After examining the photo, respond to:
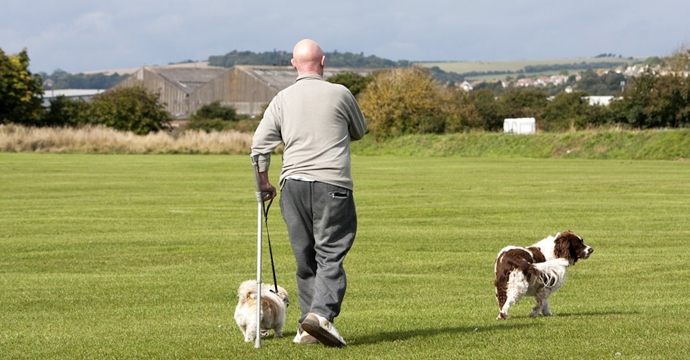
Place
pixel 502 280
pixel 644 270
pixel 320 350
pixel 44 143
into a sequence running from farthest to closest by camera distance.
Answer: pixel 44 143 → pixel 644 270 → pixel 502 280 → pixel 320 350

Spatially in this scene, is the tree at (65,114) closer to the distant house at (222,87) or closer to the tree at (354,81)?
the tree at (354,81)

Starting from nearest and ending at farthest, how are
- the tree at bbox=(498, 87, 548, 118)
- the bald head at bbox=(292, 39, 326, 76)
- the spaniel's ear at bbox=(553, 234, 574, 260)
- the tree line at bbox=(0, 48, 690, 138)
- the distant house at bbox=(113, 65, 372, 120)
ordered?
the bald head at bbox=(292, 39, 326, 76)
the spaniel's ear at bbox=(553, 234, 574, 260)
the tree line at bbox=(0, 48, 690, 138)
the tree at bbox=(498, 87, 548, 118)
the distant house at bbox=(113, 65, 372, 120)

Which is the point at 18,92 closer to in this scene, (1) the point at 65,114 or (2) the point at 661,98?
(1) the point at 65,114

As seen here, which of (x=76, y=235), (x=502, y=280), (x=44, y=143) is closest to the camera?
(x=502, y=280)

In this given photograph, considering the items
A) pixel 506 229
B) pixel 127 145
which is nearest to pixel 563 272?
pixel 506 229

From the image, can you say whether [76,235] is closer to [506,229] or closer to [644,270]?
[506,229]

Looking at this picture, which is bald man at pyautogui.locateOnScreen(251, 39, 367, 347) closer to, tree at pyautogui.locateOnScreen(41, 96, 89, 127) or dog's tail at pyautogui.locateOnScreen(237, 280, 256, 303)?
dog's tail at pyautogui.locateOnScreen(237, 280, 256, 303)

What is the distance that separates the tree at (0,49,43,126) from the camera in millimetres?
85312

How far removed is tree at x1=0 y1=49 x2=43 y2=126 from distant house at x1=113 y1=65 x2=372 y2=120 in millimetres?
55469

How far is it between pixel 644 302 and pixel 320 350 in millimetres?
5169

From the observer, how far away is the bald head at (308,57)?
872 cm

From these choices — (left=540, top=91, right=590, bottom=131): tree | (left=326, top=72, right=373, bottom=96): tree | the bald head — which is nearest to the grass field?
the bald head

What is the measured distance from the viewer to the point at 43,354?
878cm

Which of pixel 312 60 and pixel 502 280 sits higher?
pixel 312 60
